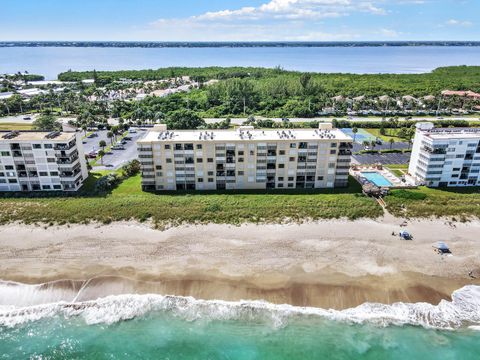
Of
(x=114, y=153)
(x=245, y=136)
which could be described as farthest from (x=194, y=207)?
(x=114, y=153)

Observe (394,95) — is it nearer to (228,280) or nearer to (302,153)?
(302,153)

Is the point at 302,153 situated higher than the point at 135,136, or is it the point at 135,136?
the point at 302,153

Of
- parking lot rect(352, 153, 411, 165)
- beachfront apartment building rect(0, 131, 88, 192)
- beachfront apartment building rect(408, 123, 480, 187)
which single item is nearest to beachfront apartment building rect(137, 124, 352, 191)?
beachfront apartment building rect(0, 131, 88, 192)

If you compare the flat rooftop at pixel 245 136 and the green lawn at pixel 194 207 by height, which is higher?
the flat rooftop at pixel 245 136

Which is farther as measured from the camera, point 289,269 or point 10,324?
point 289,269

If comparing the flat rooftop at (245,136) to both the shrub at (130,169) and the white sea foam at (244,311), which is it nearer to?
the shrub at (130,169)

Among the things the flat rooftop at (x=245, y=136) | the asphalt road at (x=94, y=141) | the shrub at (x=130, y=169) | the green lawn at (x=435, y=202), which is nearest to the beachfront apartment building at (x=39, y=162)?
the shrub at (x=130, y=169)

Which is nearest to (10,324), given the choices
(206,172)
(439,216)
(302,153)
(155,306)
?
(155,306)
